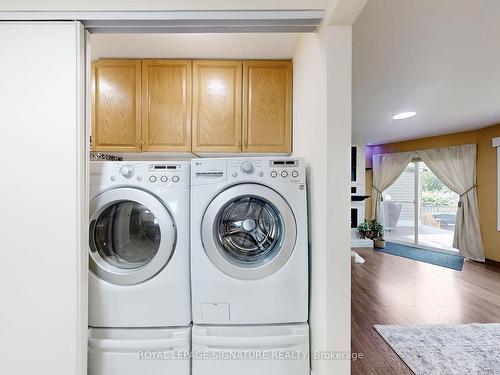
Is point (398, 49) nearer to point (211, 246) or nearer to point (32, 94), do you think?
point (211, 246)

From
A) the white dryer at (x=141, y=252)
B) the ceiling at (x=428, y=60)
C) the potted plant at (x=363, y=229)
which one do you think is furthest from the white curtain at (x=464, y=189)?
the white dryer at (x=141, y=252)

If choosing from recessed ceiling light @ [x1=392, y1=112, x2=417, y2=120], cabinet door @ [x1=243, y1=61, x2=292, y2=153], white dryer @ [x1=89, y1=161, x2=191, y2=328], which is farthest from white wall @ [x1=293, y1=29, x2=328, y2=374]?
recessed ceiling light @ [x1=392, y1=112, x2=417, y2=120]

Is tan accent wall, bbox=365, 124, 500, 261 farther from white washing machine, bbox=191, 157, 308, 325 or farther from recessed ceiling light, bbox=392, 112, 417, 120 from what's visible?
white washing machine, bbox=191, 157, 308, 325

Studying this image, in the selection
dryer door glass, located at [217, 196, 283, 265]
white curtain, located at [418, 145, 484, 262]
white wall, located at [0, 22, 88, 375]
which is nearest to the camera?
white wall, located at [0, 22, 88, 375]

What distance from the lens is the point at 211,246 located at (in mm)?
1414

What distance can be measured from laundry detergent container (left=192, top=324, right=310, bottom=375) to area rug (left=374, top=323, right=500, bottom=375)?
95cm

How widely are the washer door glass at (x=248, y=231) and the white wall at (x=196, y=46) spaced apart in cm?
108

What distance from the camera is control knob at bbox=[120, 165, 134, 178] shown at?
4.76 feet

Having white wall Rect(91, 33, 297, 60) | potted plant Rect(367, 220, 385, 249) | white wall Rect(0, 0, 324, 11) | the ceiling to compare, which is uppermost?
white wall Rect(91, 33, 297, 60)

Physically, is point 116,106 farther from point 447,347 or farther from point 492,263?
point 492,263

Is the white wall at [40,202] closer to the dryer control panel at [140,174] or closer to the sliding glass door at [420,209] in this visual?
the dryer control panel at [140,174]

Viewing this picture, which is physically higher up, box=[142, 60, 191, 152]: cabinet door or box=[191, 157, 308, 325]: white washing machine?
box=[142, 60, 191, 152]: cabinet door

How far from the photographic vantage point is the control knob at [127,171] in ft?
4.76

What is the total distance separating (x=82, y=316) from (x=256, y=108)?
1.71m
